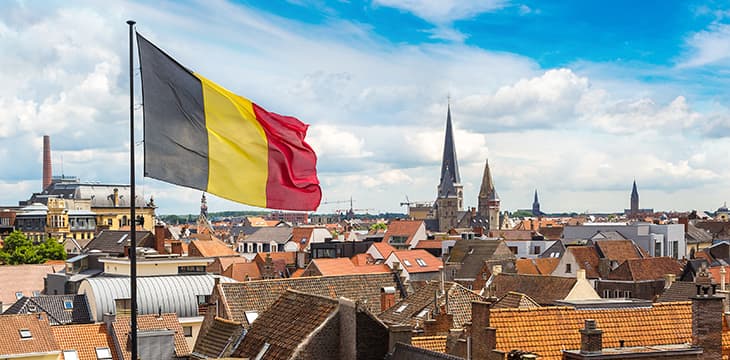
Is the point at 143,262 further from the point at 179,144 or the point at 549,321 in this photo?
the point at 179,144

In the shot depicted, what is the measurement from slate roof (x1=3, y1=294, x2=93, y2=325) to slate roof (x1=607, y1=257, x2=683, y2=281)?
41.2 m

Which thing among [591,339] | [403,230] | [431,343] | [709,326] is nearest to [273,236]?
[403,230]

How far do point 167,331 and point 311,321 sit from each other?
650 inches

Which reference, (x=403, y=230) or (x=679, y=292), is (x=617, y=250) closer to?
(x=679, y=292)

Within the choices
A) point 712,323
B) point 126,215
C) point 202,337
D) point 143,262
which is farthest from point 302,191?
point 126,215

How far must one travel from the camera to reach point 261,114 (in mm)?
15727

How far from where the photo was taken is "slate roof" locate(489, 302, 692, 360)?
22219mm

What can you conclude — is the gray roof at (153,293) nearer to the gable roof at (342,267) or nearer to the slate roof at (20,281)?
the gable roof at (342,267)

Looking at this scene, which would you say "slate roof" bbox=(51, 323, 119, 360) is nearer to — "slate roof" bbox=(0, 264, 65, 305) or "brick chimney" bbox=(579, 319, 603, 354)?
"brick chimney" bbox=(579, 319, 603, 354)

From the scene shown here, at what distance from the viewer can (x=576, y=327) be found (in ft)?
75.8

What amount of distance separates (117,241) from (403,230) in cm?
4709

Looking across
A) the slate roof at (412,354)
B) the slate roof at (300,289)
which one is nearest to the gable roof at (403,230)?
the slate roof at (300,289)

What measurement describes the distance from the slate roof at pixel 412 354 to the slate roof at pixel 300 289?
34.5 ft

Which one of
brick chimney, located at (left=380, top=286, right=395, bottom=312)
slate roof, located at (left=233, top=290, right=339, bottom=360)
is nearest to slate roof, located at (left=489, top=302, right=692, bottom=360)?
slate roof, located at (left=233, top=290, right=339, bottom=360)
